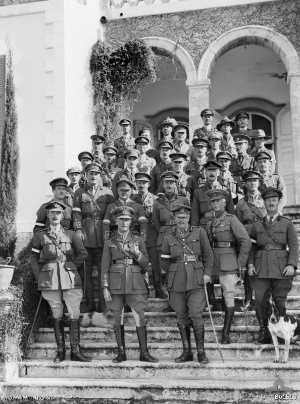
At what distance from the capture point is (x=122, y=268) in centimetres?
733

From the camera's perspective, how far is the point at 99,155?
10.4 m

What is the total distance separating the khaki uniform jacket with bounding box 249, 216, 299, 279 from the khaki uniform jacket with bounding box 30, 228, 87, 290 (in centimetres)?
217

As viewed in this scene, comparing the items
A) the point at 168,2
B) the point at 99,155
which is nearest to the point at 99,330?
the point at 99,155

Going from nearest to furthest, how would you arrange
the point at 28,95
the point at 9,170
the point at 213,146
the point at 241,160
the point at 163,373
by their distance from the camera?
the point at 163,373
the point at 213,146
the point at 241,160
the point at 9,170
the point at 28,95

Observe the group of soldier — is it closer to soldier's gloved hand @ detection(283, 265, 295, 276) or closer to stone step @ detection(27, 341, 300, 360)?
soldier's gloved hand @ detection(283, 265, 295, 276)

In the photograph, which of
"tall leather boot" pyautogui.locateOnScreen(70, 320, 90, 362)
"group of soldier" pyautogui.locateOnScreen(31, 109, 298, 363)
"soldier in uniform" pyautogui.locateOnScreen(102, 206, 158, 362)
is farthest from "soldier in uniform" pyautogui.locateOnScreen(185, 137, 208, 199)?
"tall leather boot" pyautogui.locateOnScreen(70, 320, 90, 362)

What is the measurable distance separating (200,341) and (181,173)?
9.26 feet

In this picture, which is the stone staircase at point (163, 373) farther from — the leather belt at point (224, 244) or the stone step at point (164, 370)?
the leather belt at point (224, 244)

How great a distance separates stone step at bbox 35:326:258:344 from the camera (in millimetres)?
7535

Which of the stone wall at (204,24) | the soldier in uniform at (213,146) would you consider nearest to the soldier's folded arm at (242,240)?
the soldier in uniform at (213,146)

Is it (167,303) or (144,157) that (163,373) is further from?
(144,157)

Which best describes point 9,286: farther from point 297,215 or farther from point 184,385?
point 297,215

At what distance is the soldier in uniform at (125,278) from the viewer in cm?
719

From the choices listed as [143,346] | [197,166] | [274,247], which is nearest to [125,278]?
[143,346]
